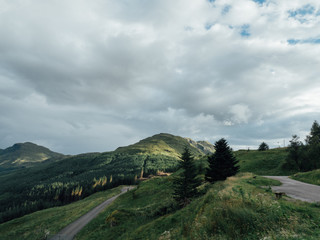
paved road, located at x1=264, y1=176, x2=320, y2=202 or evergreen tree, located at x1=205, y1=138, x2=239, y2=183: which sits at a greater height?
evergreen tree, located at x1=205, y1=138, x2=239, y2=183

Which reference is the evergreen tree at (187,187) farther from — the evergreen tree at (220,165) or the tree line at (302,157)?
the tree line at (302,157)

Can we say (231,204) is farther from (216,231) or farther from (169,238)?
(169,238)

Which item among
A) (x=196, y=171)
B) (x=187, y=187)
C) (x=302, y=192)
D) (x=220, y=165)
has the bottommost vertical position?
(x=187, y=187)

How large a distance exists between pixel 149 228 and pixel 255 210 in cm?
1127

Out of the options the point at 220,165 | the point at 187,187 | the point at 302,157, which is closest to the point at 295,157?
the point at 302,157

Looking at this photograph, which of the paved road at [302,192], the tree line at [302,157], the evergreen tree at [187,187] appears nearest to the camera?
the paved road at [302,192]

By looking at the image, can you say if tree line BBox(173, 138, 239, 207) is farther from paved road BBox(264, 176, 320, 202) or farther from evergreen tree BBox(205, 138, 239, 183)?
paved road BBox(264, 176, 320, 202)

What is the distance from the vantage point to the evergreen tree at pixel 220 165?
30047mm

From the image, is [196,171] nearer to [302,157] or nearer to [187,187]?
[187,187]

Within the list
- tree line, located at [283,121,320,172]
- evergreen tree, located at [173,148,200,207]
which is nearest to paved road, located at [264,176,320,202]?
evergreen tree, located at [173,148,200,207]

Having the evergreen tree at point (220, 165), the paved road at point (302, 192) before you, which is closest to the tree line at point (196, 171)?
the evergreen tree at point (220, 165)

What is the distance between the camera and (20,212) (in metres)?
116

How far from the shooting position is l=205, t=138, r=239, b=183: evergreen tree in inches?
1183

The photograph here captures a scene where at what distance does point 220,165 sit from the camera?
3052 centimetres
